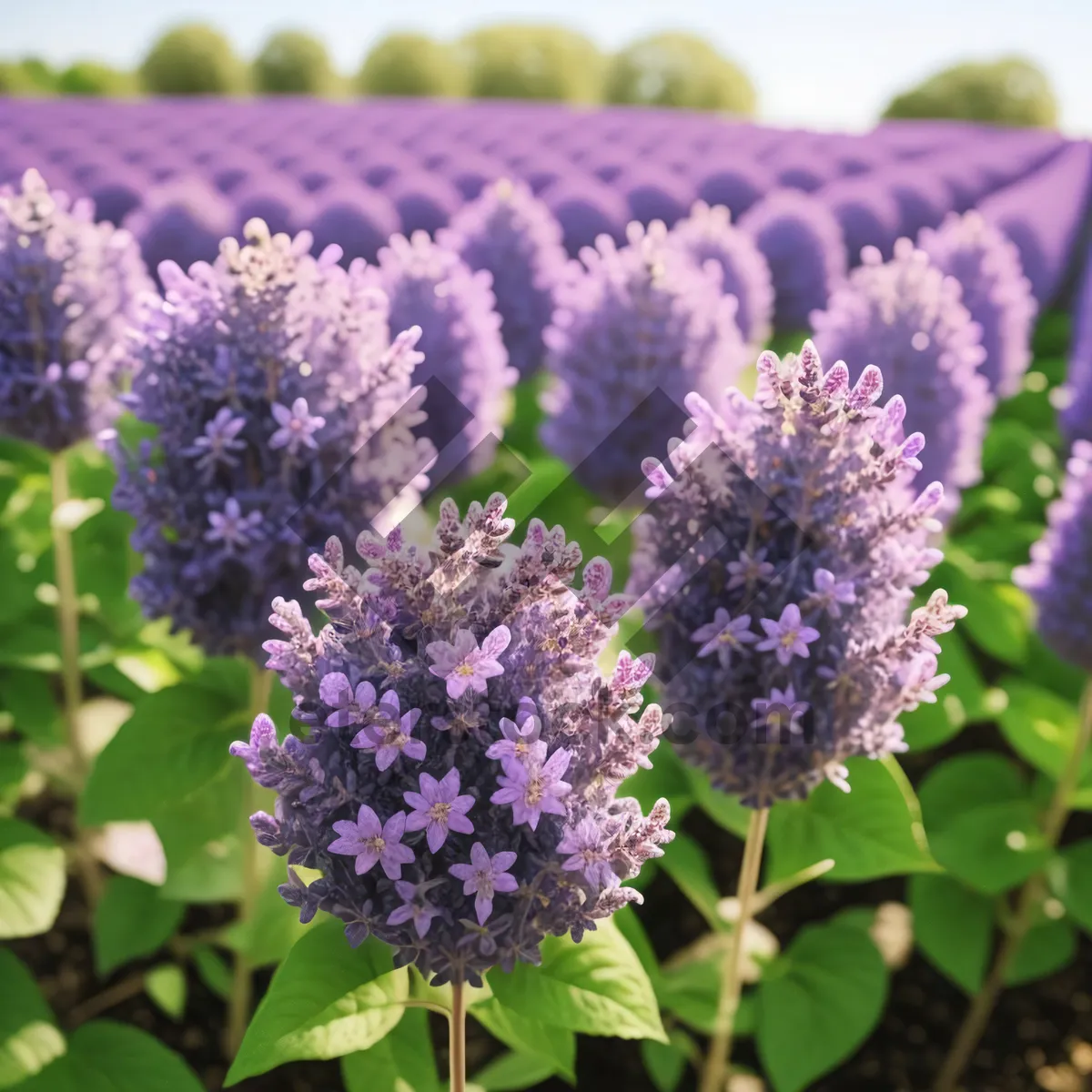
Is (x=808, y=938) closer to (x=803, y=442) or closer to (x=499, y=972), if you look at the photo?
(x=499, y=972)

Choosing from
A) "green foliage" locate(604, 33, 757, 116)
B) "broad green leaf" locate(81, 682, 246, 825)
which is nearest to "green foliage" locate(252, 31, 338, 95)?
"green foliage" locate(604, 33, 757, 116)

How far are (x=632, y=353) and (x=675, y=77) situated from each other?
3585cm

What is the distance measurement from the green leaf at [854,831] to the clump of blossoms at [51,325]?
200 cm

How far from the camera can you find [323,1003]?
151cm

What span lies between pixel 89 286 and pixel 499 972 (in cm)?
205

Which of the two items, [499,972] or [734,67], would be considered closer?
[499,972]

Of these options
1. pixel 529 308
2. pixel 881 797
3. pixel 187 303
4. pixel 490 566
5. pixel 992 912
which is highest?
pixel 187 303

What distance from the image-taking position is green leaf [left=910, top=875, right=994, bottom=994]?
10.3 ft

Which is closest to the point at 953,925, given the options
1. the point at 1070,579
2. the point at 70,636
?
the point at 1070,579

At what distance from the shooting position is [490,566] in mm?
1453

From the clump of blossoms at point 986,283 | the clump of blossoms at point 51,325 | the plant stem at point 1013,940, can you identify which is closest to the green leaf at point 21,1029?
the clump of blossoms at point 51,325

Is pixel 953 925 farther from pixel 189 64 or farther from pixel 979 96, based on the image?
pixel 189 64

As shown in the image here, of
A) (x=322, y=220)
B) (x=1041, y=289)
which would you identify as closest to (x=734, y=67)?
(x=1041, y=289)

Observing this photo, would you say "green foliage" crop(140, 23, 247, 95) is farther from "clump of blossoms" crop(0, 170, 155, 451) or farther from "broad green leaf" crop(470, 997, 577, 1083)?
"broad green leaf" crop(470, 997, 577, 1083)
